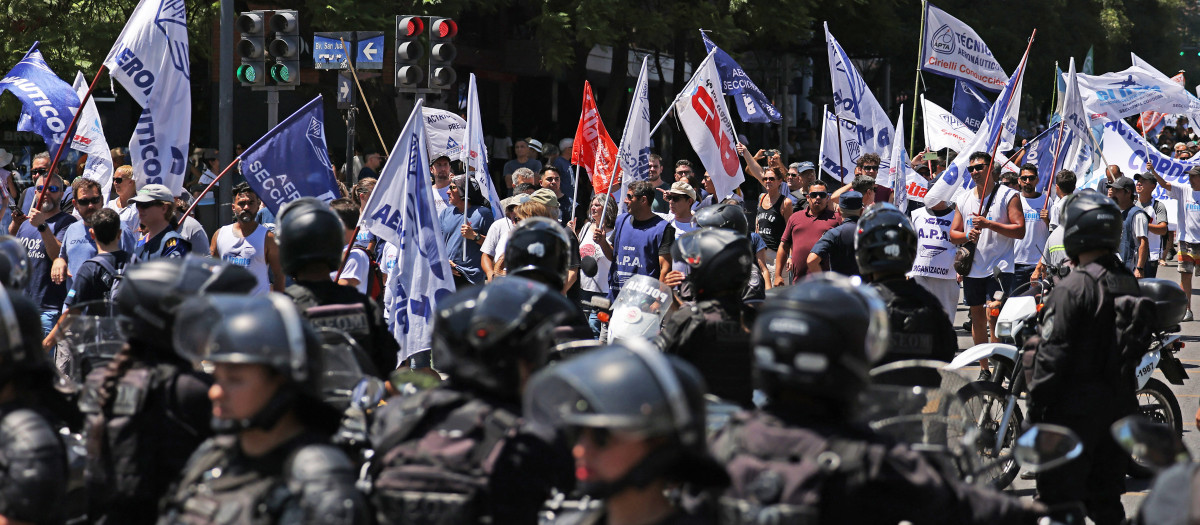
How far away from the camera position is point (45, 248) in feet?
33.0

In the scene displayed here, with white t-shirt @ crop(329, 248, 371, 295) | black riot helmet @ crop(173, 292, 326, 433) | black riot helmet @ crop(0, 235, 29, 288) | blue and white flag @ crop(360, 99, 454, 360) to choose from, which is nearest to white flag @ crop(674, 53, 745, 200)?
blue and white flag @ crop(360, 99, 454, 360)

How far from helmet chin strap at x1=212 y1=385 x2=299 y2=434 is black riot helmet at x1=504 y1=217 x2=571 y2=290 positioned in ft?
7.77

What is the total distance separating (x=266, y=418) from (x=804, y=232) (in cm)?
810

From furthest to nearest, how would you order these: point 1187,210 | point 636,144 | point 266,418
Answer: point 1187,210
point 636,144
point 266,418

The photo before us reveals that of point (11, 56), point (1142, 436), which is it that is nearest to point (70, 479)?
point (1142, 436)

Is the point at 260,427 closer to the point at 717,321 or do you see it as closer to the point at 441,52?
the point at 717,321

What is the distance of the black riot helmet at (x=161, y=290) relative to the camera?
13.9 feet

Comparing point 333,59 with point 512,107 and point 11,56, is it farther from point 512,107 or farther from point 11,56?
point 512,107

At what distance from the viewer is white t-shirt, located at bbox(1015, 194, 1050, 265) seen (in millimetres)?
13062

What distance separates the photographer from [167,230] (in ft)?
28.5

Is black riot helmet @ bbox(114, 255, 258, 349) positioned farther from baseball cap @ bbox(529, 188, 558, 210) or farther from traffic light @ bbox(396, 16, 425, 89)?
traffic light @ bbox(396, 16, 425, 89)

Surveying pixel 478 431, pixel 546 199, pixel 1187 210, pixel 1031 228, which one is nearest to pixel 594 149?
pixel 546 199

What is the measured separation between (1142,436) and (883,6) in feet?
99.0

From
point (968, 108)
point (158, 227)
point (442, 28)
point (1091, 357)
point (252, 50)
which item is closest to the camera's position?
point (1091, 357)
